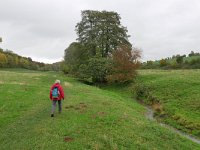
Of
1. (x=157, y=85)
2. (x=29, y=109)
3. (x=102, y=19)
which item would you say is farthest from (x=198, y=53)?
(x=29, y=109)

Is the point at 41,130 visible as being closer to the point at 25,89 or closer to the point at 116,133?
the point at 116,133

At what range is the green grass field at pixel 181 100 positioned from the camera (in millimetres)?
30663

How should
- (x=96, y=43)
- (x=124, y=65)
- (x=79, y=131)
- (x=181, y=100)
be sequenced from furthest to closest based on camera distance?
(x=96, y=43) → (x=124, y=65) → (x=181, y=100) → (x=79, y=131)

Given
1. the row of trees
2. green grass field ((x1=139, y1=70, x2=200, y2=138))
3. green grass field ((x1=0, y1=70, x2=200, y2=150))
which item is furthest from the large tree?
green grass field ((x1=0, y1=70, x2=200, y2=150))

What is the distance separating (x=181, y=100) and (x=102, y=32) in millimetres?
38860

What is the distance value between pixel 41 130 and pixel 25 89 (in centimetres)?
2425

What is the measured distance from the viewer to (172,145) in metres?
20.7

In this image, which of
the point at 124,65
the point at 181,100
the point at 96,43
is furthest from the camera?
the point at 96,43

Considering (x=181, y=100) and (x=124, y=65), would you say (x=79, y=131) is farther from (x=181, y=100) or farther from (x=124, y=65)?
(x=124, y=65)

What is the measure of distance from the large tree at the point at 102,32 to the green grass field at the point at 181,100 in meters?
24.0

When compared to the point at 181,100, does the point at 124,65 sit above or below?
above

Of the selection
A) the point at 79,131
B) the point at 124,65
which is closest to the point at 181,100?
the point at 124,65

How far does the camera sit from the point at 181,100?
3962 centimetres

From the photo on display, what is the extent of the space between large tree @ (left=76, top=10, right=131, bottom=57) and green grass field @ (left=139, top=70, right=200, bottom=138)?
24048 mm
